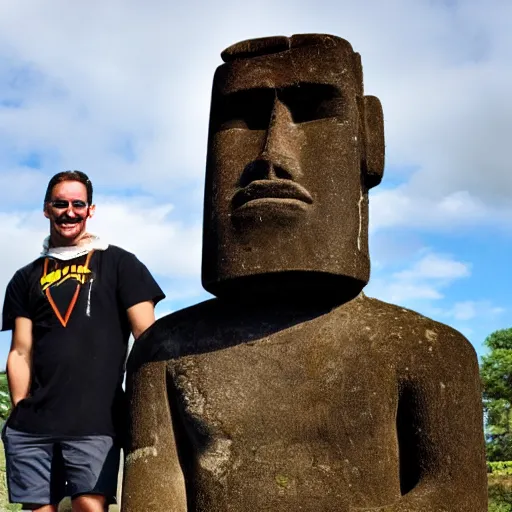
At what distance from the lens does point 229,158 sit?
173 inches

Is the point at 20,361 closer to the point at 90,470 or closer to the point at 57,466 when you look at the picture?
the point at 57,466

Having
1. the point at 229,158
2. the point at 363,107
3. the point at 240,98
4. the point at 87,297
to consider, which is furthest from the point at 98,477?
the point at 363,107

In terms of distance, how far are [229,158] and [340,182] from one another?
1.96 ft

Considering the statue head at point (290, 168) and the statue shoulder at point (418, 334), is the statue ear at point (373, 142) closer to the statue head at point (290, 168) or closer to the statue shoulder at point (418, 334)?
the statue head at point (290, 168)

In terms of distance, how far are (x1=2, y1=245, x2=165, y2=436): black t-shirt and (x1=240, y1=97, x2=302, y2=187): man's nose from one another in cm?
98

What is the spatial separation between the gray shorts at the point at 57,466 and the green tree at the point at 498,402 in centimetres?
3211

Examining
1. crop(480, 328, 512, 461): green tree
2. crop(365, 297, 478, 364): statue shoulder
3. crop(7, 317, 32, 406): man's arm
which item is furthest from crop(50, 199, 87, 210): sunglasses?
crop(480, 328, 512, 461): green tree

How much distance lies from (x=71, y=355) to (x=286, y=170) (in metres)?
1.51

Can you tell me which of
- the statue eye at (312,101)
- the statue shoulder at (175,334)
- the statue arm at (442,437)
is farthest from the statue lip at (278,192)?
the statue arm at (442,437)

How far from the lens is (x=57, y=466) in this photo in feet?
15.1

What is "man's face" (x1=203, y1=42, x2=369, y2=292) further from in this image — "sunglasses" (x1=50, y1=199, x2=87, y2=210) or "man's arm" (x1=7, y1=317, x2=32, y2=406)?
"man's arm" (x1=7, y1=317, x2=32, y2=406)

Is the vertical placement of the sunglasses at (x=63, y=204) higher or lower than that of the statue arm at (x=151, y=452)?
higher

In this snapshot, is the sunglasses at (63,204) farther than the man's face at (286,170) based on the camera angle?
Yes

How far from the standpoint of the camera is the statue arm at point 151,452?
4.04 meters
